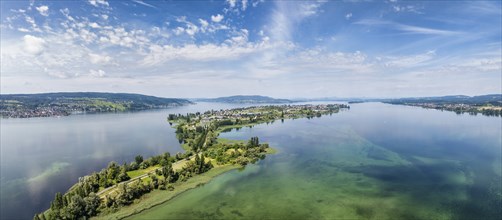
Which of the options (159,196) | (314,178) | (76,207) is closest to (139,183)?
(159,196)

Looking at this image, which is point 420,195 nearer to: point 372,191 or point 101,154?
point 372,191

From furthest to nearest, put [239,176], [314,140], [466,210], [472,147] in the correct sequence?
[314,140]
[472,147]
[239,176]
[466,210]

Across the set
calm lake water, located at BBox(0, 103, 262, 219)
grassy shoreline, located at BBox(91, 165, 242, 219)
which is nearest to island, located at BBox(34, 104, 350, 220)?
grassy shoreline, located at BBox(91, 165, 242, 219)

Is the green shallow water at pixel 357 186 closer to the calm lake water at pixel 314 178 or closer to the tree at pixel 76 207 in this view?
the calm lake water at pixel 314 178

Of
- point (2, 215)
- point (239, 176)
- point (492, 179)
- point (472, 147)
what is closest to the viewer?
point (2, 215)

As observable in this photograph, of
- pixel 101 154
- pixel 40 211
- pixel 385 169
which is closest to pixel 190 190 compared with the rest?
pixel 40 211

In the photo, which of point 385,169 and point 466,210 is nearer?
point 466,210

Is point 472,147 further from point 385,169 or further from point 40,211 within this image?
point 40,211

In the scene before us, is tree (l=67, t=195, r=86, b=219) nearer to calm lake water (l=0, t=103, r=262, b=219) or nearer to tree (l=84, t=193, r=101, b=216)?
tree (l=84, t=193, r=101, b=216)
